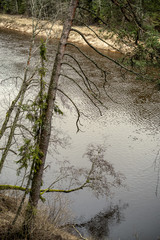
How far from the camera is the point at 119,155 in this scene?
1614 centimetres

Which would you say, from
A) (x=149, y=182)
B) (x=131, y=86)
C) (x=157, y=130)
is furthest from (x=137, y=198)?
(x=131, y=86)

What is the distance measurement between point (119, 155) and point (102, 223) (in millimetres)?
4522

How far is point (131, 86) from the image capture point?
81.7 feet

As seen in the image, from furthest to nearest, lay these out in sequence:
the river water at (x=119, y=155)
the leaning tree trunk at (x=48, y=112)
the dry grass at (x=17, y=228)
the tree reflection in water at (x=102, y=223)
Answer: the river water at (x=119, y=155)
the tree reflection in water at (x=102, y=223)
the dry grass at (x=17, y=228)
the leaning tree trunk at (x=48, y=112)

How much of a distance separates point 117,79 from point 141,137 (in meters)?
9.71

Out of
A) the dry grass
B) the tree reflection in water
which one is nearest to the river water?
the tree reflection in water

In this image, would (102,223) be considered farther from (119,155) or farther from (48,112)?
(48,112)

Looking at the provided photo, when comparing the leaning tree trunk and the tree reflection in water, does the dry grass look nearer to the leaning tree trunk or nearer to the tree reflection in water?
the leaning tree trunk

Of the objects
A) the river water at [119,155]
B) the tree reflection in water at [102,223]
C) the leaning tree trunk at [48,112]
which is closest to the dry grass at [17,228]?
the leaning tree trunk at [48,112]

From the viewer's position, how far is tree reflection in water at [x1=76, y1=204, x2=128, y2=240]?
12.2 meters

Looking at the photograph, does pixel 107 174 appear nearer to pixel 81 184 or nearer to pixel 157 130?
pixel 81 184

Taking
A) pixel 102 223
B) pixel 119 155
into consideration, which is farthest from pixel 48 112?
pixel 119 155

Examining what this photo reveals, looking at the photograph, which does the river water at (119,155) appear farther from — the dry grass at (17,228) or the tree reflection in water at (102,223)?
the dry grass at (17,228)

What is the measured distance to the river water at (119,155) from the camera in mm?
12594
